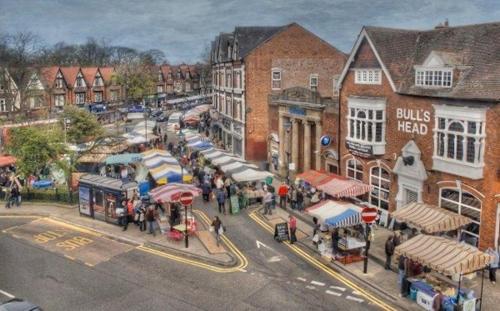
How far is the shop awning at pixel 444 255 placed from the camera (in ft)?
52.7

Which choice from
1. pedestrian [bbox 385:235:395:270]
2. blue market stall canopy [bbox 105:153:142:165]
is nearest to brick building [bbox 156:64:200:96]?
blue market stall canopy [bbox 105:153:142:165]

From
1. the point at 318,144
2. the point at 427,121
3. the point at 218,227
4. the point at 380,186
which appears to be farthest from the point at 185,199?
the point at 318,144

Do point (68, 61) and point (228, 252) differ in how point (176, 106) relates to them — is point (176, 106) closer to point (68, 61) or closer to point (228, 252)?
point (68, 61)

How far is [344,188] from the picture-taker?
1064 inches

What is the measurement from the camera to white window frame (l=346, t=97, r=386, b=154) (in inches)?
1048

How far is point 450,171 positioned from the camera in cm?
2247

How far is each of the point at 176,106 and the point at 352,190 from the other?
86035mm

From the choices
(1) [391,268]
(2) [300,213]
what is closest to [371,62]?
(2) [300,213]

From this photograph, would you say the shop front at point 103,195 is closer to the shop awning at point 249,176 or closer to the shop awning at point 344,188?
the shop awning at point 249,176

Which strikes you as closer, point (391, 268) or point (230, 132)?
point (391, 268)

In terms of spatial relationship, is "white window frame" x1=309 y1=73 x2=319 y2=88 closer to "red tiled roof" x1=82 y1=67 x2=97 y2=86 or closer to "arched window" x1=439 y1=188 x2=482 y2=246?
"arched window" x1=439 y1=188 x2=482 y2=246

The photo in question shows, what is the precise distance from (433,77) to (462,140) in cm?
344

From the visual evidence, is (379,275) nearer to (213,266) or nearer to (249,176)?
(213,266)

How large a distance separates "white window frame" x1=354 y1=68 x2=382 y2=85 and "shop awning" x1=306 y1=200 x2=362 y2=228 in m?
7.78
